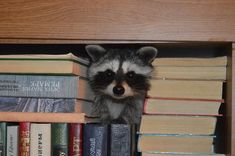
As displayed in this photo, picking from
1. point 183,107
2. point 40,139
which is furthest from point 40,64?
point 183,107

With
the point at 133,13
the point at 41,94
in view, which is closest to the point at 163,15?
the point at 133,13

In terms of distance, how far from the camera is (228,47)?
0.85 m

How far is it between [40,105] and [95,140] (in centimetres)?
14

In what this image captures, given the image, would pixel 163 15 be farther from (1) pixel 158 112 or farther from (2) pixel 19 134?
(2) pixel 19 134

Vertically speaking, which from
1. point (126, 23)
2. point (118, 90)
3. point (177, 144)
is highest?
point (126, 23)

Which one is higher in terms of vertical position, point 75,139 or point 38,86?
point 38,86

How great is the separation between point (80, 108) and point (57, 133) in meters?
0.08

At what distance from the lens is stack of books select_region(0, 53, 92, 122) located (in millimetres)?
860

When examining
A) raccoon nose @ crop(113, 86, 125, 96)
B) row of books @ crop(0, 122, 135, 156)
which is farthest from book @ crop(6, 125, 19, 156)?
raccoon nose @ crop(113, 86, 125, 96)

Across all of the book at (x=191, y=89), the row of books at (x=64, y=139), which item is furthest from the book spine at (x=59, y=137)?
the book at (x=191, y=89)

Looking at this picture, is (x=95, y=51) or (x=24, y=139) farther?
(x=95, y=51)

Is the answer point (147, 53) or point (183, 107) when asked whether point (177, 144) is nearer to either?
point (183, 107)

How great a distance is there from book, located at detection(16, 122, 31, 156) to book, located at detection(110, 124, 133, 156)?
0.17 meters

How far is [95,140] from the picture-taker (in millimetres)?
861
